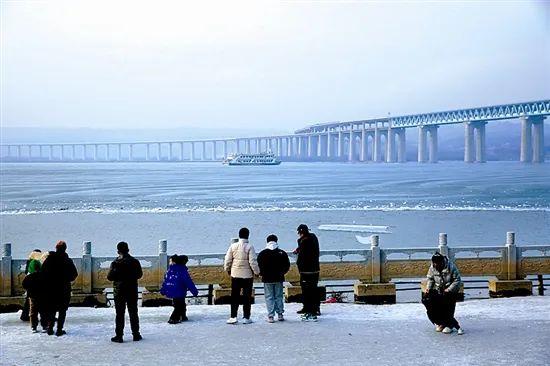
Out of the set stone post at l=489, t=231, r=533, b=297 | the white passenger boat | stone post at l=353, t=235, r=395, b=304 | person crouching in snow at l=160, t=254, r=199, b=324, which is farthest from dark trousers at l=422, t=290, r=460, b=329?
the white passenger boat

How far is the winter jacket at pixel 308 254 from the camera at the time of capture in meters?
10.6

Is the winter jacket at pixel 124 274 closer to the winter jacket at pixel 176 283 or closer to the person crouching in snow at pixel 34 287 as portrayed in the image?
the winter jacket at pixel 176 283

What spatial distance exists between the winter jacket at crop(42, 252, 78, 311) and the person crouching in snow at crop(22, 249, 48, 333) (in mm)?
105

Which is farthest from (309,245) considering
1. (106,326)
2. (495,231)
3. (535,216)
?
(535,216)

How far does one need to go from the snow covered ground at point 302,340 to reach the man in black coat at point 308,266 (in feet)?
0.76

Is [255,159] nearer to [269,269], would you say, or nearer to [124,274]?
[269,269]

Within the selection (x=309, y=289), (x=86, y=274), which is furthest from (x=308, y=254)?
(x=86, y=274)

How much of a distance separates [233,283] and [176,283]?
79 cm

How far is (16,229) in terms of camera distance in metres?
42.9

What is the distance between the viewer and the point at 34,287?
9812 millimetres

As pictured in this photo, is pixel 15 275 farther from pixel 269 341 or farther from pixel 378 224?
pixel 378 224

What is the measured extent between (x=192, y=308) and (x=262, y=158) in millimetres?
177887

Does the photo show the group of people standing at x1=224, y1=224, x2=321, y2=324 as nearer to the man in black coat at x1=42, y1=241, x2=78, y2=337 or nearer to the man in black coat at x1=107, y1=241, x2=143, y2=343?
the man in black coat at x1=107, y1=241, x2=143, y2=343

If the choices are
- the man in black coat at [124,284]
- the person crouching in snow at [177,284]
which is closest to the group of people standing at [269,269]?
the person crouching in snow at [177,284]
